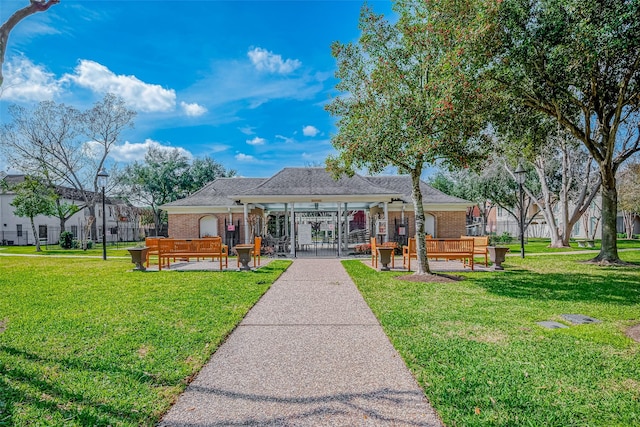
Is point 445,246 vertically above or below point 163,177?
below

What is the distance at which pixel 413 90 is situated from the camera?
9000mm

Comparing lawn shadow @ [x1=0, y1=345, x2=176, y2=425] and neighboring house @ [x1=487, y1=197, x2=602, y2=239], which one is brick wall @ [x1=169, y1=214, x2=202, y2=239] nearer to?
lawn shadow @ [x1=0, y1=345, x2=176, y2=425]

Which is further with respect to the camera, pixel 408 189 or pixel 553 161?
pixel 553 161

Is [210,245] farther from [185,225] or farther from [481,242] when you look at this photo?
[185,225]

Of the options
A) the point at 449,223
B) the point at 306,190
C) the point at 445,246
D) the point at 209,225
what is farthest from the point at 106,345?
the point at 449,223

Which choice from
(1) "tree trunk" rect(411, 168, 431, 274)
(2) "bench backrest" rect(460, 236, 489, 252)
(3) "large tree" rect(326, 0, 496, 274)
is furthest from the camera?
(2) "bench backrest" rect(460, 236, 489, 252)

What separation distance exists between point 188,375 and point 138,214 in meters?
50.3

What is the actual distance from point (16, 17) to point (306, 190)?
1432 centimetres

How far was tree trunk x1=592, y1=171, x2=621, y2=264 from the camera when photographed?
Answer: 1353cm

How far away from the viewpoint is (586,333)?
193 inches

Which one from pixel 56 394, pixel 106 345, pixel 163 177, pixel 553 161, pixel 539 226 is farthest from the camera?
pixel 539 226

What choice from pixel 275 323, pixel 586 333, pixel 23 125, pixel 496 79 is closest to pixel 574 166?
pixel 496 79

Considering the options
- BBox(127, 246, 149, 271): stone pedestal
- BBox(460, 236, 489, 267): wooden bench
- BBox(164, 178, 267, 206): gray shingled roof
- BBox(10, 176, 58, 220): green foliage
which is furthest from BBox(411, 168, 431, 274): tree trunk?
BBox(10, 176, 58, 220): green foliage

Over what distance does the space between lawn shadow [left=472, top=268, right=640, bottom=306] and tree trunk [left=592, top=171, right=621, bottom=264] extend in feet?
7.40
